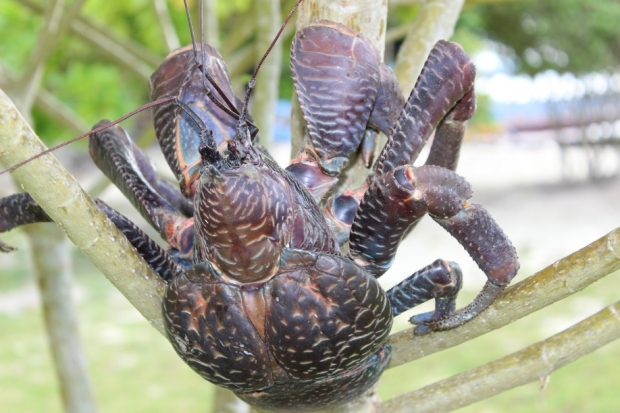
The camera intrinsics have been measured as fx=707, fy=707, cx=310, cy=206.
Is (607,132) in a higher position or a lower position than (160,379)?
higher

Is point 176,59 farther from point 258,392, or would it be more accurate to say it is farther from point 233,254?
point 258,392

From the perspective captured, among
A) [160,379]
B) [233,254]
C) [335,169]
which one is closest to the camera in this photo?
[233,254]

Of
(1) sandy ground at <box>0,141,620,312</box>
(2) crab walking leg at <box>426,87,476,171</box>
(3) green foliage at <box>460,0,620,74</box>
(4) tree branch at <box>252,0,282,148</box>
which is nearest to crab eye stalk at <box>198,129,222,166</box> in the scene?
(2) crab walking leg at <box>426,87,476,171</box>

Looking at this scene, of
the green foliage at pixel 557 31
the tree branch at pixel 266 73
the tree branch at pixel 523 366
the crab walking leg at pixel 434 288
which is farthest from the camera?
the green foliage at pixel 557 31

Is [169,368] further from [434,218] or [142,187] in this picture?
[434,218]

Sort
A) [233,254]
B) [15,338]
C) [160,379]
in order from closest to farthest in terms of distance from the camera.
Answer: [233,254]
[160,379]
[15,338]

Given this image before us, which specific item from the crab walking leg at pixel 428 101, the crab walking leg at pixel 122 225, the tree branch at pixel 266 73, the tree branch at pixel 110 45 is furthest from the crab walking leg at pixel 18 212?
the tree branch at pixel 110 45

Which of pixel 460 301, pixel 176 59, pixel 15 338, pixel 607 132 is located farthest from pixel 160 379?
pixel 607 132

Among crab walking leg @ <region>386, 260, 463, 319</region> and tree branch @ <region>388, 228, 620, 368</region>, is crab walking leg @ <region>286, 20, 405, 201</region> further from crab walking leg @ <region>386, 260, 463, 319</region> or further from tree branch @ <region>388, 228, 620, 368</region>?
tree branch @ <region>388, 228, 620, 368</region>

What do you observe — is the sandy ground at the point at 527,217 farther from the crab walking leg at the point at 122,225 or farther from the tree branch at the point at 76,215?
the tree branch at the point at 76,215
